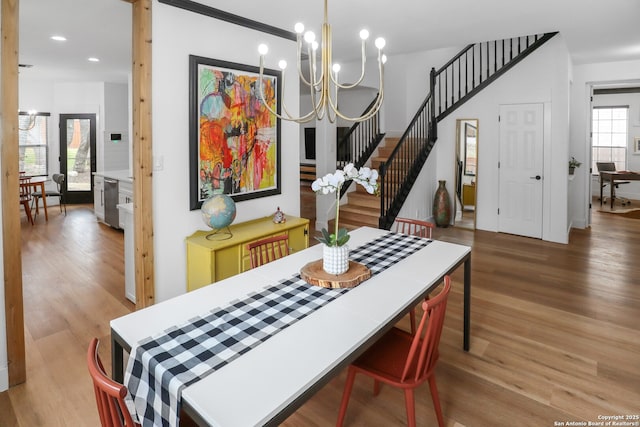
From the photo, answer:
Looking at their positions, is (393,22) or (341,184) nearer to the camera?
(341,184)

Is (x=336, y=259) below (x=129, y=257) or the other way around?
the other way around

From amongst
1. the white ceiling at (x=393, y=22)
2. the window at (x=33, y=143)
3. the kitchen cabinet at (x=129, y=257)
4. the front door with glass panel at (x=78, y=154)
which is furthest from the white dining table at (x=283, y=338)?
the window at (x=33, y=143)

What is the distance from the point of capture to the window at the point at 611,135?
9.82 meters

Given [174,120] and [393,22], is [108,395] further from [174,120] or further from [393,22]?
[393,22]

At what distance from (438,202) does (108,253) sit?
5123 mm

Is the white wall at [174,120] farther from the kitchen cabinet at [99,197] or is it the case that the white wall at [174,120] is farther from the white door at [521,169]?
the white door at [521,169]

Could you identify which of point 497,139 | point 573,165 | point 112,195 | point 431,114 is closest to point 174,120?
point 112,195

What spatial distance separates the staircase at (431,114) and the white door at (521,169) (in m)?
0.76

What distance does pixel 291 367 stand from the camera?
1418mm

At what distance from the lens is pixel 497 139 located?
255 inches

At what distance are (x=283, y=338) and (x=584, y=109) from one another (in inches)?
288

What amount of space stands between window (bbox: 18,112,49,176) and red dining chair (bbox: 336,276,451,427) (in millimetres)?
9262

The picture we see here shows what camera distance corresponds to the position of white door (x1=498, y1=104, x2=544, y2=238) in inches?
240

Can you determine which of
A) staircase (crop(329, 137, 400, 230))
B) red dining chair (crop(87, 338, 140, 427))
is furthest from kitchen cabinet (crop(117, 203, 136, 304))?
staircase (crop(329, 137, 400, 230))
